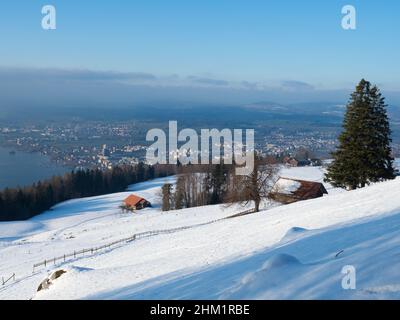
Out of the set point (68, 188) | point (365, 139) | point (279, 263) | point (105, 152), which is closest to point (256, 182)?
point (365, 139)

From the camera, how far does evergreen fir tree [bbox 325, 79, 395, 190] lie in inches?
1313

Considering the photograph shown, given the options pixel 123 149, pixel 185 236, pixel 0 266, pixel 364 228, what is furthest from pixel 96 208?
pixel 123 149

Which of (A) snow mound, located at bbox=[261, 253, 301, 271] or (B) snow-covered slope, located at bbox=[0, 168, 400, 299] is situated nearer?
(B) snow-covered slope, located at bbox=[0, 168, 400, 299]

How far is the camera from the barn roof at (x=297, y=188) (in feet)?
143

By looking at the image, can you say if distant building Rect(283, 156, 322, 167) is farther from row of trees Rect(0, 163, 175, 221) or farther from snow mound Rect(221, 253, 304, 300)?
snow mound Rect(221, 253, 304, 300)

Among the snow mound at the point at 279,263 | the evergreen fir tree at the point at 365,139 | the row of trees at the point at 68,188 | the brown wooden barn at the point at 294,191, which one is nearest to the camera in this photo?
the snow mound at the point at 279,263

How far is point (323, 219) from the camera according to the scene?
22438 mm

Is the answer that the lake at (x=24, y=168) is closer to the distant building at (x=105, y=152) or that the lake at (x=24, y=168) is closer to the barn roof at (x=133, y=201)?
the distant building at (x=105, y=152)

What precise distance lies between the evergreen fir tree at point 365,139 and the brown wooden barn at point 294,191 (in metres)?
8.80

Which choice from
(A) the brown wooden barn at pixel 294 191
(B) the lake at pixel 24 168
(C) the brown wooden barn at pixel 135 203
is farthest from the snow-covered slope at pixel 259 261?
(B) the lake at pixel 24 168

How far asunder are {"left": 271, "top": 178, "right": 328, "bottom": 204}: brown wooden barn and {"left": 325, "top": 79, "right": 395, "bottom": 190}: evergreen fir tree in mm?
8804

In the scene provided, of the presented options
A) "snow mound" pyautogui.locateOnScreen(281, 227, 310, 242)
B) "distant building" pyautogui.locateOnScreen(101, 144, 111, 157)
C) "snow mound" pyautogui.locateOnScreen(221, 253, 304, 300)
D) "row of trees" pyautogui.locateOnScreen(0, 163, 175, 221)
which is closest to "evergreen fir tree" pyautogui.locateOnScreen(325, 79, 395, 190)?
"snow mound" pyautogui.locateOnScreen(281, 227, 310, 242)

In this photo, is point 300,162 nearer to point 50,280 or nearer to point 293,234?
point 293,234

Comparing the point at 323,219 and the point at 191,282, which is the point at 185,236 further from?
the point at 191,282
